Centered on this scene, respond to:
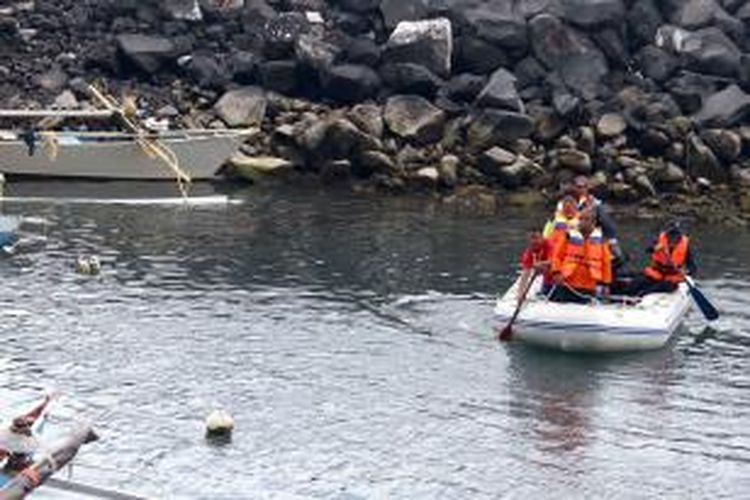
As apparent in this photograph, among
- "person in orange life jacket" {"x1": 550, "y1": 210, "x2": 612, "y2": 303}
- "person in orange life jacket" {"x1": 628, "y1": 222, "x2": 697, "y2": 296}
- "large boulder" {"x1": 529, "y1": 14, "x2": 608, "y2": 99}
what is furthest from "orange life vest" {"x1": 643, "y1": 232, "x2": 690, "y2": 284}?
"large boulder" {"x1": 529, "y1": 14, "x2": 608, "y2": 99}

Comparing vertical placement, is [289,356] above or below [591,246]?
below

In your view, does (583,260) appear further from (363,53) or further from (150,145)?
(363,53)

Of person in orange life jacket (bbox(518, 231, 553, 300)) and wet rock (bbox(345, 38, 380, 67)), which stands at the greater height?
wet rock (bbox(345, 38, 380, 67))

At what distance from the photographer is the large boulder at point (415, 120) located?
4641cm

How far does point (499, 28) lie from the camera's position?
50562 mm

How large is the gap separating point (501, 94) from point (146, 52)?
1225 centimetres

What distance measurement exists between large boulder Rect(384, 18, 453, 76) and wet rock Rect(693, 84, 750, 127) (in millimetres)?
8170

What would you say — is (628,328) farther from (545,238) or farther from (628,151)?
(628,151)

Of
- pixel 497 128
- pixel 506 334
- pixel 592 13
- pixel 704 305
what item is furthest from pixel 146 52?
pixel 704 305

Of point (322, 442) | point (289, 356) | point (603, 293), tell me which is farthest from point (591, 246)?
point (322, 442)

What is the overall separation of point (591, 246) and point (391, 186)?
1855 cm

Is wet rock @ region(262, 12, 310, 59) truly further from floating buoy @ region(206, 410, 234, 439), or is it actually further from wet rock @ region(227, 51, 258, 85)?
floating buoy @ region(206, 410, 234, 439)

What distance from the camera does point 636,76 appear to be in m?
50.2

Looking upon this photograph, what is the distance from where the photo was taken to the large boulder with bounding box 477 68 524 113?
154 feet
